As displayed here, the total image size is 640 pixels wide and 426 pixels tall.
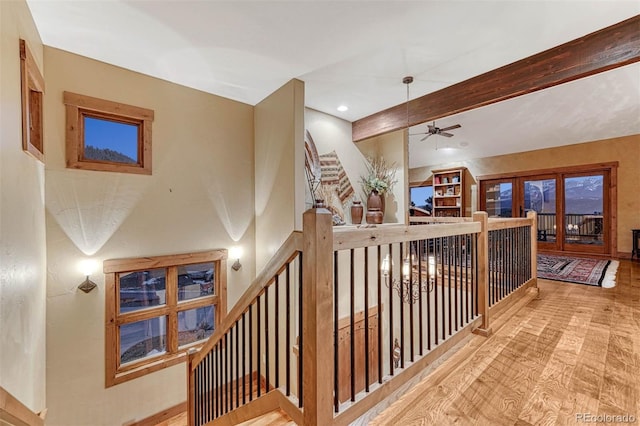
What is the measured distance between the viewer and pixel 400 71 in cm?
343

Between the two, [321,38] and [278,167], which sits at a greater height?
[321,38]

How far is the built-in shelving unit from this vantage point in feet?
27.7

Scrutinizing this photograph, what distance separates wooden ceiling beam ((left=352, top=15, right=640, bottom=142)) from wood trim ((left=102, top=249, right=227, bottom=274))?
11.6ft

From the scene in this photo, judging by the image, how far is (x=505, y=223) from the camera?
9.86ft

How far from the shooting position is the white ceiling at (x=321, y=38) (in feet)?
7.79

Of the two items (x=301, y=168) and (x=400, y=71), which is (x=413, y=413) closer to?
(x=301, y=168)

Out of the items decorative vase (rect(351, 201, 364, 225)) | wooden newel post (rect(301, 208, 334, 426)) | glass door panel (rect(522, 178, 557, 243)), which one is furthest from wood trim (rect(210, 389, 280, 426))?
glass door panel (rect(522, 178, 557, 243))

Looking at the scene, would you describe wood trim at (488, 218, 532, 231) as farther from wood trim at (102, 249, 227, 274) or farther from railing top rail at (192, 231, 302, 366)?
wood trim at (102, 249, 227, 274)

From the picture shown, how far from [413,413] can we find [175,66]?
409 cm

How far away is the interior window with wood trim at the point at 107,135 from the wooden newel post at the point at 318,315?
3.18 m

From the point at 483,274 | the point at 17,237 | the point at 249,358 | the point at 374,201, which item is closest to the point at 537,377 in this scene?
Result: the point at 483,274

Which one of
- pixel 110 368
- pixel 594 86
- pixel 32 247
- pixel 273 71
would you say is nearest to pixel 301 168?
pixel 273 71

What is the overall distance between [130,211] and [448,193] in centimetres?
849

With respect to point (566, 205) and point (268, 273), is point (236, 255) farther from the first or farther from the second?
point (566, 205)
